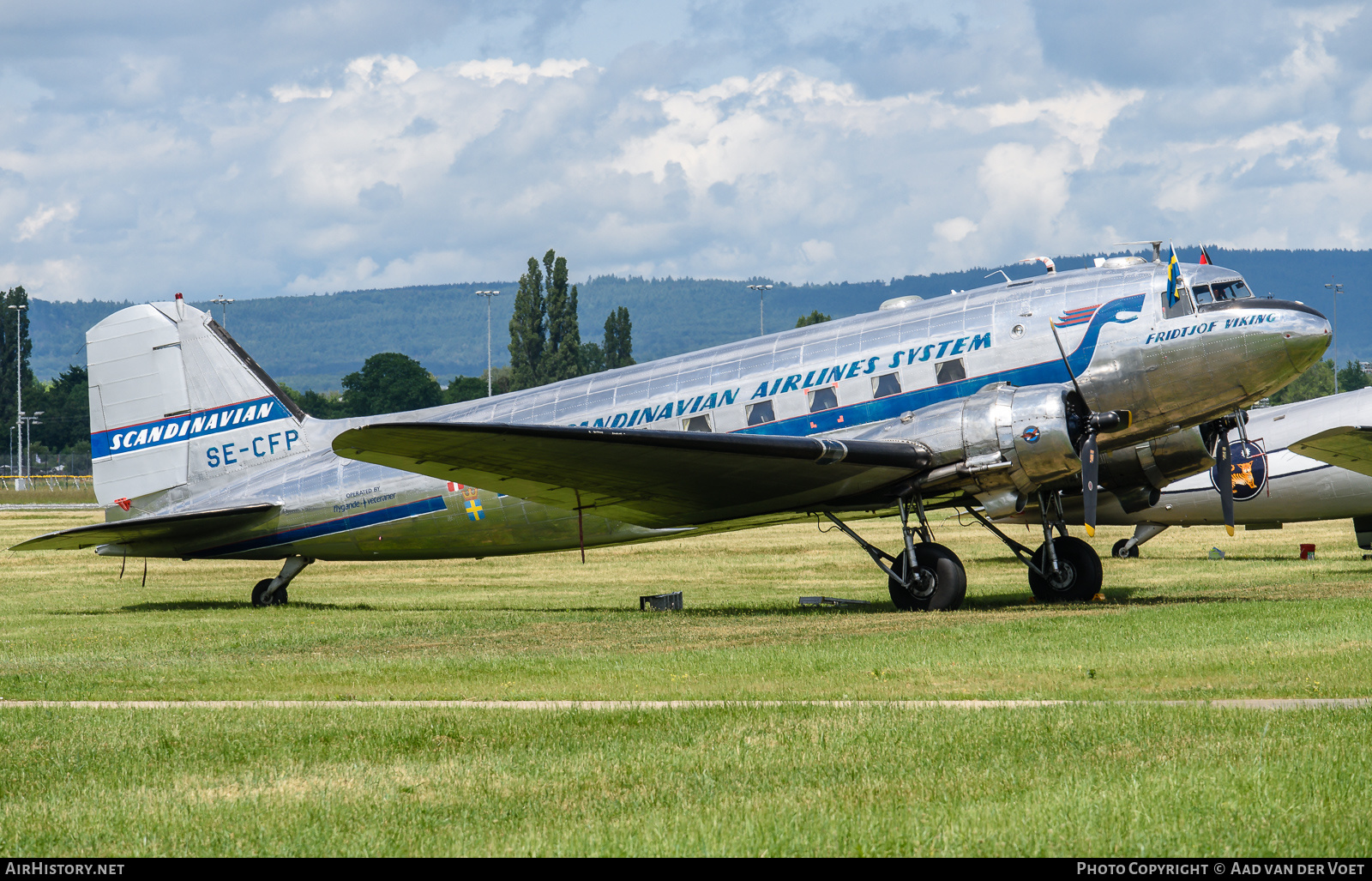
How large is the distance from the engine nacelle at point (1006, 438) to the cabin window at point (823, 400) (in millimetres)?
1430

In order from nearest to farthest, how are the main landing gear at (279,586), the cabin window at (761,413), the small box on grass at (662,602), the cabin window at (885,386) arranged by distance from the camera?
the cabin window at (885,386) < the cabin window at (761,413) < the small box on grass at (662,602) < the main landing gear at (279,586)

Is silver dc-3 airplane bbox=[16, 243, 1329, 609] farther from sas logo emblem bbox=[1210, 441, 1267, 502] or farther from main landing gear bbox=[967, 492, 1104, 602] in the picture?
sas logo emblem bbox=[1210, 441, 1267, 502]

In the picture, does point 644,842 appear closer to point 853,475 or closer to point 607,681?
point 607,681

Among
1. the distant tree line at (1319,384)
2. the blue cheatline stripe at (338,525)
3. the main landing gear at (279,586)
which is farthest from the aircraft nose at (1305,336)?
the distant tree line at (1319,384)

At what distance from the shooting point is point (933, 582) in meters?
19.5

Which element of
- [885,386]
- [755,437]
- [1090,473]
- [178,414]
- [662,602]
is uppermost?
[178,414]

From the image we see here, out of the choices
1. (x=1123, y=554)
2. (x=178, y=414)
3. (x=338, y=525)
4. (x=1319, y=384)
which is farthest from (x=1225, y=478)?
(x=1319, y=384)

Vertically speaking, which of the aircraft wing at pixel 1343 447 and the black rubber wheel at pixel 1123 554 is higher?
the aircraft wing at pixel 1343 447

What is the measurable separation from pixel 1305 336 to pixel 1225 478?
313 cm

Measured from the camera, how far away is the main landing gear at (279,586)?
24.6 metres

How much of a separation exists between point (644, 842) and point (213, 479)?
811 inches

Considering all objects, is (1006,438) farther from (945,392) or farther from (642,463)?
(642,463)

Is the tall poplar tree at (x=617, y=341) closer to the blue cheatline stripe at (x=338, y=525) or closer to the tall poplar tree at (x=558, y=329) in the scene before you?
the tall poplar tree at (x=558, y=329)

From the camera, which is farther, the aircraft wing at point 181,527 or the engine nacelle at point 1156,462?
the aircraft wing at point 181,527
